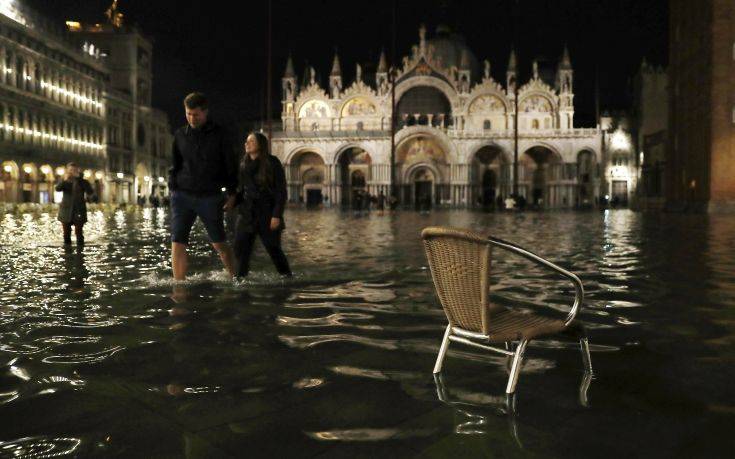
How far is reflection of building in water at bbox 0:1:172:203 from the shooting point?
49531mm

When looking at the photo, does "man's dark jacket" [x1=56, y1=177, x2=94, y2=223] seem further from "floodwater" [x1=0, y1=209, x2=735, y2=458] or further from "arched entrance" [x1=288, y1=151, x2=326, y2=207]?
→ "arched entrance" [x1=288, y1=151, x2=326, y2=207]

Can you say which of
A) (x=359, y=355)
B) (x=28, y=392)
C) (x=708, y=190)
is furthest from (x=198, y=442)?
(x=708, y=190)

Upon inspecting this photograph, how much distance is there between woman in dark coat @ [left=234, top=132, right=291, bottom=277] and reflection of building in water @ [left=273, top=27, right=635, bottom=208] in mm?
55626

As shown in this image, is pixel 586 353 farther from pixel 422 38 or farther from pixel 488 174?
pixel 422 38

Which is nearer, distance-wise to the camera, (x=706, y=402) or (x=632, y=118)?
(x=706, y=402)

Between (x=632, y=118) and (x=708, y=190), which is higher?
(x=632, y=118)

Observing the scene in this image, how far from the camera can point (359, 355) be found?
428 cm

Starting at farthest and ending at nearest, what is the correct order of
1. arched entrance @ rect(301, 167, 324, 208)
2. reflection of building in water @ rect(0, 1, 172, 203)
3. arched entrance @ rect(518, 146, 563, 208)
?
1. arched entrance @ rect(301, 167, 324, 208)
2. arched entrance @ rect(518, 146, 563, 208)
3. reflection of building in water @ rect(0, 1, 172, 203)

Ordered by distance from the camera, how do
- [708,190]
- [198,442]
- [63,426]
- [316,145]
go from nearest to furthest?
[198,442]
[63,426]
[708,190]
[316,145]

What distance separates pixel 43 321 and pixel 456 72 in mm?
64834

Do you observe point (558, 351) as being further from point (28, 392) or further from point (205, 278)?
point (205, 278)

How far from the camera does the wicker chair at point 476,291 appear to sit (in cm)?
319

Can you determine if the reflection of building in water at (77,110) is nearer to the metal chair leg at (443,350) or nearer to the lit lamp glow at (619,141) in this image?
the metal chair leg at (443,350)

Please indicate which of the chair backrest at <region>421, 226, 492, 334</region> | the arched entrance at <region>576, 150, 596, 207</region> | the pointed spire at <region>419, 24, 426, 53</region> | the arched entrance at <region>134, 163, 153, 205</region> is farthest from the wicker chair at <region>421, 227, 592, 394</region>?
the arched entrance at <region>134, 163, 153, 205</region>
